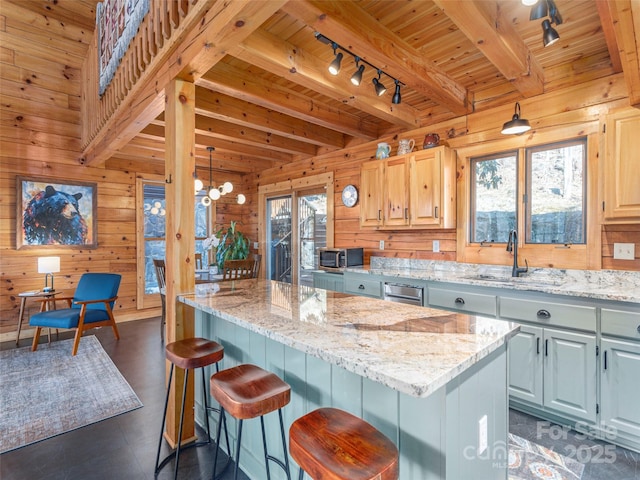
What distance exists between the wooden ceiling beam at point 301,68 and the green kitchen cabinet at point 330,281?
5.93 ft

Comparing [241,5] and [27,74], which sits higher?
[27,74]

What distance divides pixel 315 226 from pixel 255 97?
7.94 ft

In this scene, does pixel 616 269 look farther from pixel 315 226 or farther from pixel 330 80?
pixel 315 226

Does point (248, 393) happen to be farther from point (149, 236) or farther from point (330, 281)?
point (149, 236)

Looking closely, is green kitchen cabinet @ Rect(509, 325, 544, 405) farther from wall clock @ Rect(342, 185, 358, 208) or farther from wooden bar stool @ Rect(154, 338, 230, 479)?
wall clock @ Rect(342, 185, 358, 208)

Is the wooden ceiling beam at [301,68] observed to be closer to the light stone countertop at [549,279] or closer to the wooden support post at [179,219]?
the wooden support post at [179,219]

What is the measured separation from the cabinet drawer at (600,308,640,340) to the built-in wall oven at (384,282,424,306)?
1228mm

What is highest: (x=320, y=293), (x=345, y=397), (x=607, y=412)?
(x=320, y=293)

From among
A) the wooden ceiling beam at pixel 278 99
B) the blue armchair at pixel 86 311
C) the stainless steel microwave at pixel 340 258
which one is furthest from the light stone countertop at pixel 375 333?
the blue armchair at pixel 86 311

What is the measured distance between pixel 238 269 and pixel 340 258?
125 cm

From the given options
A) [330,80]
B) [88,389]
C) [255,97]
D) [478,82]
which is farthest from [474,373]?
[88,389]

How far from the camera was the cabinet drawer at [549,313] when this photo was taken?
2.07m

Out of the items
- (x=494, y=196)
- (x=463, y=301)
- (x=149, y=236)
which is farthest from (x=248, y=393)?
(x=149, y=236)

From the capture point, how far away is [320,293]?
2082mm
